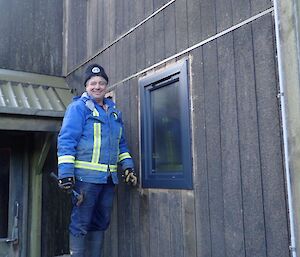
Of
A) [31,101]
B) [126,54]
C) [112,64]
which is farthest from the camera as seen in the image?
[31,101]

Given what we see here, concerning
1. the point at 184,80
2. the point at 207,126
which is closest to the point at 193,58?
the point at 184,80

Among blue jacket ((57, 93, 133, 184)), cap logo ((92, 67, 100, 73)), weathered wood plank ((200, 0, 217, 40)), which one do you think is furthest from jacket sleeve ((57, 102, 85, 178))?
weathered wood plank ((200, 0, 217, 40))

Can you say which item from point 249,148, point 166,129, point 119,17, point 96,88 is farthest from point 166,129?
point 119,17

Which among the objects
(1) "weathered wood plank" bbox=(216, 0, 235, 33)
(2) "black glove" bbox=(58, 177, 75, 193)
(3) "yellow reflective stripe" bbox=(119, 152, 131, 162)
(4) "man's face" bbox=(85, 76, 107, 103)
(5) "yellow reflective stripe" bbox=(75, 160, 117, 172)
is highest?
(1) "weathered wood plank" bbox=(216, 0, 235, 33)

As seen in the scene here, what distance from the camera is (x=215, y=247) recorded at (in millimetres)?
2393

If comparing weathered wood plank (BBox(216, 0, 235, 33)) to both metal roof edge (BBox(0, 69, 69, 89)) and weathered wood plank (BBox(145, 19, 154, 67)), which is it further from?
metal roof edge (BBox(0, 69, 69, 89))

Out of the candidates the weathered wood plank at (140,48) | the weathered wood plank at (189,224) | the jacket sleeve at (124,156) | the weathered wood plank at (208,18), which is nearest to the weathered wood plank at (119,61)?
the weathered wood plank at (140,48)

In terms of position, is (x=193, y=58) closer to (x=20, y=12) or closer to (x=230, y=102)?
(x=230, y=102)

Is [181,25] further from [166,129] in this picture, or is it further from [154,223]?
[154,223]

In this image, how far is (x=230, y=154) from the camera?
7.55 feet

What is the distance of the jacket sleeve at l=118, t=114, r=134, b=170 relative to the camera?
10.4 ft

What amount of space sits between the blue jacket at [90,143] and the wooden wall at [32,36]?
1933 millimetres

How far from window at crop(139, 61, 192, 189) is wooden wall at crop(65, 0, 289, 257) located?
0.08m

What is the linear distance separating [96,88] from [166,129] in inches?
27.8
